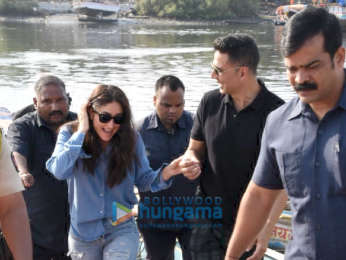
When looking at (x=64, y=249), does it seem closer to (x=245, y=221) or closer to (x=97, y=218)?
(x=97, y=218)

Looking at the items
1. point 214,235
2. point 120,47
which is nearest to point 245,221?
point 214,235

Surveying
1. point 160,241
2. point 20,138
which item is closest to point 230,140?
point 160,241

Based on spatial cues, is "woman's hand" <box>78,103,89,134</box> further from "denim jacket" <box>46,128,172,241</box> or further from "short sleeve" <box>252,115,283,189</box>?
"short sleeve" <box>252,115,283,189</box>

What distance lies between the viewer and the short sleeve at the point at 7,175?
2.06 m

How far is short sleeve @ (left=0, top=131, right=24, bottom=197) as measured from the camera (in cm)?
206

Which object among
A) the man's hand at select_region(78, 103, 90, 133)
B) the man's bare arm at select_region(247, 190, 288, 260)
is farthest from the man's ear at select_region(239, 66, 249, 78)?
the man's hand at select_region(78, 103, 90, 133)

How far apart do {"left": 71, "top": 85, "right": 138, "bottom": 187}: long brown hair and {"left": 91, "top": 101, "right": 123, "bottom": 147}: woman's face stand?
0.08 feet

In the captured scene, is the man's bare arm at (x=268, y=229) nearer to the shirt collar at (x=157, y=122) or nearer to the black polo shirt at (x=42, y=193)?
the shirt collar at (x=157, y=122)

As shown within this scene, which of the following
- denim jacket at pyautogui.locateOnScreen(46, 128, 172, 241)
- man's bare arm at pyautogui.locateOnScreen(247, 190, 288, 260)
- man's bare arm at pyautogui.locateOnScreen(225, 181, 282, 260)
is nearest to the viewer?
man's bare arm at pyautogui.locateOnScreen(225, 181, 282, 260)

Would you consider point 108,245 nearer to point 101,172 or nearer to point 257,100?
point 101,172

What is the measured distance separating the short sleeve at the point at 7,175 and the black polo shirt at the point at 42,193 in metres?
1.43

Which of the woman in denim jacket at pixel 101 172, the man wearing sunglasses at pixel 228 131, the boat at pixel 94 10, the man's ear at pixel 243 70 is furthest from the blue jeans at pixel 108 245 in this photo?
the boat at pixel 94 10

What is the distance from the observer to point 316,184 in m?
2.02

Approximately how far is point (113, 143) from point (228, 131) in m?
0.69
